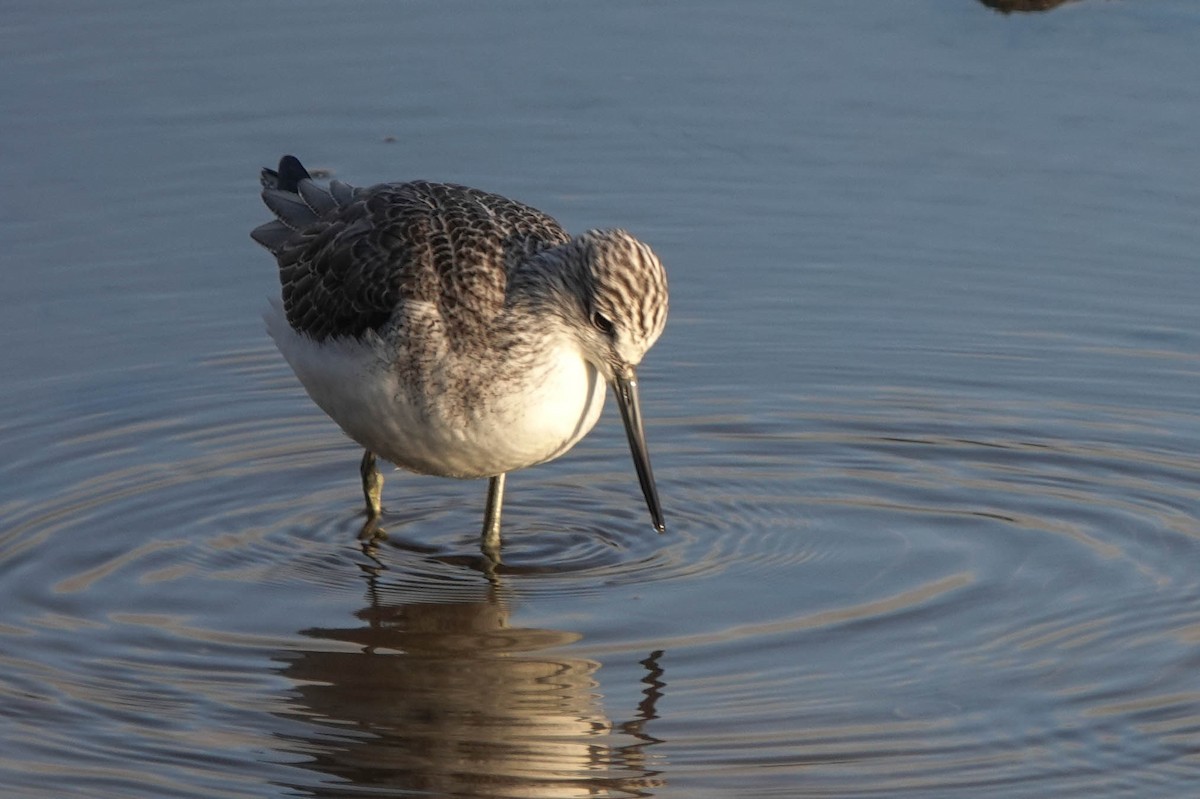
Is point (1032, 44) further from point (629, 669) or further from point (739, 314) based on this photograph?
point (629, 669)

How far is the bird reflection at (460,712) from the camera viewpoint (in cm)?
589

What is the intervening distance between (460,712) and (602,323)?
4.64 ft

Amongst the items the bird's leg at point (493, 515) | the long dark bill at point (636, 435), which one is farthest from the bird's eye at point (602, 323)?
the bird's leg at point (493, 515)

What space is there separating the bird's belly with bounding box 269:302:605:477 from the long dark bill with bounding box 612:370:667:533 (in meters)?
0.15

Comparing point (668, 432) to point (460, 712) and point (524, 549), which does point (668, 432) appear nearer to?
point (524, 549)

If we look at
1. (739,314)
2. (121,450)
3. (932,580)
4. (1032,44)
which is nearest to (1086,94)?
(1032,44)

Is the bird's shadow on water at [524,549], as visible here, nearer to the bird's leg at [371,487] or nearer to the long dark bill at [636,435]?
the bird's leg at [371,487]

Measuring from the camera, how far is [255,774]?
5879mm

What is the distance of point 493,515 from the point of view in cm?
773

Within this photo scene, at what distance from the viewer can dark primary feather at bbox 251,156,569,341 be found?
725 cm

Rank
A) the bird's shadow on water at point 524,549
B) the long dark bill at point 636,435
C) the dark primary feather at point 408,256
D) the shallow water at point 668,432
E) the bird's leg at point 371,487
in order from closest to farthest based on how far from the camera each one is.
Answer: the shallow water at point 668,432 → the long dark bill at point 636,435 → the dark primary feather at point 408,256 → the bird's shadow on water at point 524,549 → the bird's leg at point 371,487

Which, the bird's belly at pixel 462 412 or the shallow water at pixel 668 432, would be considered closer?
the shallow water at pixel 668 432

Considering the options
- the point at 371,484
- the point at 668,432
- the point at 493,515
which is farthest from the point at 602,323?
the point at 668,432

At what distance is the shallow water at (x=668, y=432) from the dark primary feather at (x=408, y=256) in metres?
0.84
